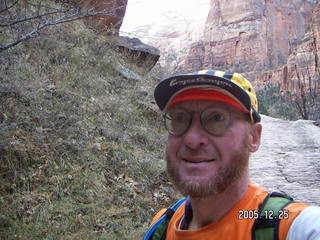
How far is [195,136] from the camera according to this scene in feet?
4.81

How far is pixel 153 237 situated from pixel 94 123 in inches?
158

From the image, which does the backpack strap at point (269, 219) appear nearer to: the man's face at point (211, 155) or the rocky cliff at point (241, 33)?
the man's face at point (211, 155)

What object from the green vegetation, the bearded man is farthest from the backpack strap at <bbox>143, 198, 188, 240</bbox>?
the green vegetation

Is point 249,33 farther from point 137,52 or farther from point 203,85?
point 203,85

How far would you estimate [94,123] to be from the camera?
5430 millimetres

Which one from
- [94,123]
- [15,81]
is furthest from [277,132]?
[15,81]

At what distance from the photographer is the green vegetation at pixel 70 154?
3328 millimetres

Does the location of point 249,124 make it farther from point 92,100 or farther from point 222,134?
point 92,100

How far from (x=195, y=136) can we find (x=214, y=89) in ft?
0.64

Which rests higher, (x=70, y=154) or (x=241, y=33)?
(x=241, y=33)

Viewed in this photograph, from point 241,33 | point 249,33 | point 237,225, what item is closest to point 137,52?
point 237,225

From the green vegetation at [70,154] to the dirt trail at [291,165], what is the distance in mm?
1417
